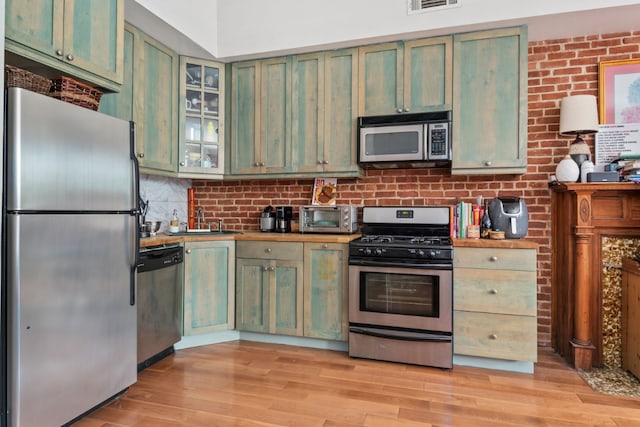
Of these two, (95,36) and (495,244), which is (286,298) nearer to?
(495,244)

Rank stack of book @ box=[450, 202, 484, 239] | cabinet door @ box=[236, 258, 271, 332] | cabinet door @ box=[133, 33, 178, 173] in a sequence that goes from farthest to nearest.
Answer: cabinet door @ box=[236, 258, 271, 332]
stack of book @ box=[450, 202, 484, 239]
cabinet door @ box=[133, 33, 178, 173]

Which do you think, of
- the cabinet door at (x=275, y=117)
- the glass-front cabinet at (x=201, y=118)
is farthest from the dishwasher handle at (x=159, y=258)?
the cabinet door at (x=275, y=117)

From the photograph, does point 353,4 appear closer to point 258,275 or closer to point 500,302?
point 258,275

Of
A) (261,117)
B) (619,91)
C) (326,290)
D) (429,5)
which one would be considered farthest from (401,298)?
(619,91)

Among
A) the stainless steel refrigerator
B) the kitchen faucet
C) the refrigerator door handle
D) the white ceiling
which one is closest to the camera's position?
the stainless steel refrigerator

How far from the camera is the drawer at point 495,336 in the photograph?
2551mm

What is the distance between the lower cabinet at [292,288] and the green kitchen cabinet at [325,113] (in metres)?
0.73

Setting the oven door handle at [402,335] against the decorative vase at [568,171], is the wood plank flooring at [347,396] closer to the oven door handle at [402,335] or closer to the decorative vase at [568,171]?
the oven door handle at [402,335]

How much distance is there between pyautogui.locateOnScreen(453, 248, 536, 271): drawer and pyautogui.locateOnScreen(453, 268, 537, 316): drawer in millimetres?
34

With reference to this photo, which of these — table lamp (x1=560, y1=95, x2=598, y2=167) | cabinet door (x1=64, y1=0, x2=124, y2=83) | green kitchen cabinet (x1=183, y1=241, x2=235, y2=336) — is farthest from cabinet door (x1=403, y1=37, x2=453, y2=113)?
cabinet door (x1=64, y1=0, x2=124, y2=83)

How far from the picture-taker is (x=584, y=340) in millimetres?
2678

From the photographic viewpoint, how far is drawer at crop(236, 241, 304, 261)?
3.01 metres

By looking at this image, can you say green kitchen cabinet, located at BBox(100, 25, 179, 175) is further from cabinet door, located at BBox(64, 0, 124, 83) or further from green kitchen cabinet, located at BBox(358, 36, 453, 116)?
green kitchen cabinet, located at BBox(358, 36, 453, 116)

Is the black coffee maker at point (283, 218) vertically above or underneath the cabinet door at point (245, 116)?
underneath
